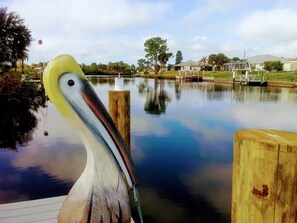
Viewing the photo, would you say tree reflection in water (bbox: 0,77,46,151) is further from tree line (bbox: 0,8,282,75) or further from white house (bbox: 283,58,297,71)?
white house (bbox: 283,58,297,71)

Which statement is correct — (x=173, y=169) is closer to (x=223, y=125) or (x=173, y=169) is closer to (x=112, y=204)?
(x=112, y=204)

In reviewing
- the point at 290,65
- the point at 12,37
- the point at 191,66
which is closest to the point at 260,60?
the point at 290,65

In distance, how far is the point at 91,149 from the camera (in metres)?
1.73

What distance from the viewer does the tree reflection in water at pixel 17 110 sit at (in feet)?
28.4

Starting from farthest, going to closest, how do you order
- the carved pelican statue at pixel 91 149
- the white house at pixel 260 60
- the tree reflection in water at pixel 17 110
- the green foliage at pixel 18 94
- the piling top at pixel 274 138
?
the white house at pixel 260 60, the green foliage at pixel 18 94, the tree reflection in water at pixel 17 110, the carved pelican statue at pixel 91 149, the piling top at pixel 274 138

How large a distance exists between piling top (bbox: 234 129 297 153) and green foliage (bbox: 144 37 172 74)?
72622 mm

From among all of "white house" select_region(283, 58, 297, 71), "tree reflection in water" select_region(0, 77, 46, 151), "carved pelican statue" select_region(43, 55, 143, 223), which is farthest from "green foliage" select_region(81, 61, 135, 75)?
"carved pelican statue" select_region(43, 55, 143, 223)

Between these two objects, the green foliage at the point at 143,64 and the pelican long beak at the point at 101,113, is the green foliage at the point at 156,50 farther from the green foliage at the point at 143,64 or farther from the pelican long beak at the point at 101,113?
the pelican long beak at the point at 101,113

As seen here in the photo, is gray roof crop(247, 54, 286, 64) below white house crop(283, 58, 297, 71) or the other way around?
the other way around

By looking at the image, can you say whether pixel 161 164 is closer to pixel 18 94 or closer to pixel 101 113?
pixel 101 113

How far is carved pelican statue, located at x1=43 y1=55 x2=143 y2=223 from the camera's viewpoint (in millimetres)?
1629

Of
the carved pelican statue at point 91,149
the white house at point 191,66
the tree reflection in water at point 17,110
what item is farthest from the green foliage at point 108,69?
Answer: the carved pelican statue at point 91,149

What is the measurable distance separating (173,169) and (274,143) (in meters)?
5.39

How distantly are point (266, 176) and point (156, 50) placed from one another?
245 ft
